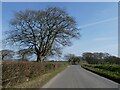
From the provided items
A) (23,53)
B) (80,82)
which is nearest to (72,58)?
(23,53)

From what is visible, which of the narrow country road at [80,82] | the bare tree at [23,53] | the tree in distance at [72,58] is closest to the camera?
the narrow country road at [80,82]

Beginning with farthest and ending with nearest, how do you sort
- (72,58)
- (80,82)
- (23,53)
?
(72,58) → (23,53) → (80,82)

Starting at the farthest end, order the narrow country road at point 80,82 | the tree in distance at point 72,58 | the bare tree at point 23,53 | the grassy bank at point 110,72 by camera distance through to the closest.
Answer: the tree in distance at point 72,58
the bare tree at point 23,53
the grassy bank at point 110,72
the narrow country road at point 80,82

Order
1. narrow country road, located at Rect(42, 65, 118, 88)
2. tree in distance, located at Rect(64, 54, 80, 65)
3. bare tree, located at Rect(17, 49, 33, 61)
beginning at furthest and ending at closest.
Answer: tree in distance, located at Rect(64, 54, 80, 65) → bare tree, located at Rect(17, 49, 33, 61) → narrow country road, located at Rect(42, 65, 118, 88)

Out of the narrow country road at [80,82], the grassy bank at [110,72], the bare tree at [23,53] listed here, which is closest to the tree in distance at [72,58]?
the grassy bank at [110,72]

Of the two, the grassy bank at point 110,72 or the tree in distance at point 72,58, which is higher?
the grassy bank at point 110,72

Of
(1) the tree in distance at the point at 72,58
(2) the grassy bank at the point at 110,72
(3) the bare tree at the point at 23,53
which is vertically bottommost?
(1) the tree in distance at the point at 72,58

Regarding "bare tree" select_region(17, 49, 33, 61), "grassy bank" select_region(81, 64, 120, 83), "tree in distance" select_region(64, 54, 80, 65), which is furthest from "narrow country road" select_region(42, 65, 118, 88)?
"tree in distance" select_region(64, 54, 80, 65)

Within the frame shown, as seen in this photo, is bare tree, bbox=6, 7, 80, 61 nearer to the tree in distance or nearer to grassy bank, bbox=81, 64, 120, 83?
grassy bank, bbox=81, 64, 120, 83

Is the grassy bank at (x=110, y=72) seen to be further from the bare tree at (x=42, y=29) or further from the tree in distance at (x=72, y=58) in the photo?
the tree in distance at (x=72, y=58)

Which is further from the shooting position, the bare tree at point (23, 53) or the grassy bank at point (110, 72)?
the bare tree at point (23, 53)

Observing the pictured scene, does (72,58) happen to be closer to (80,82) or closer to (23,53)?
(23,53)

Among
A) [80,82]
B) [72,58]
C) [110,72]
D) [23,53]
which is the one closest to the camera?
[80,82]

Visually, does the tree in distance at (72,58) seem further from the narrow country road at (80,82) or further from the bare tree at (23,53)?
the narrow country road at (80,82)
